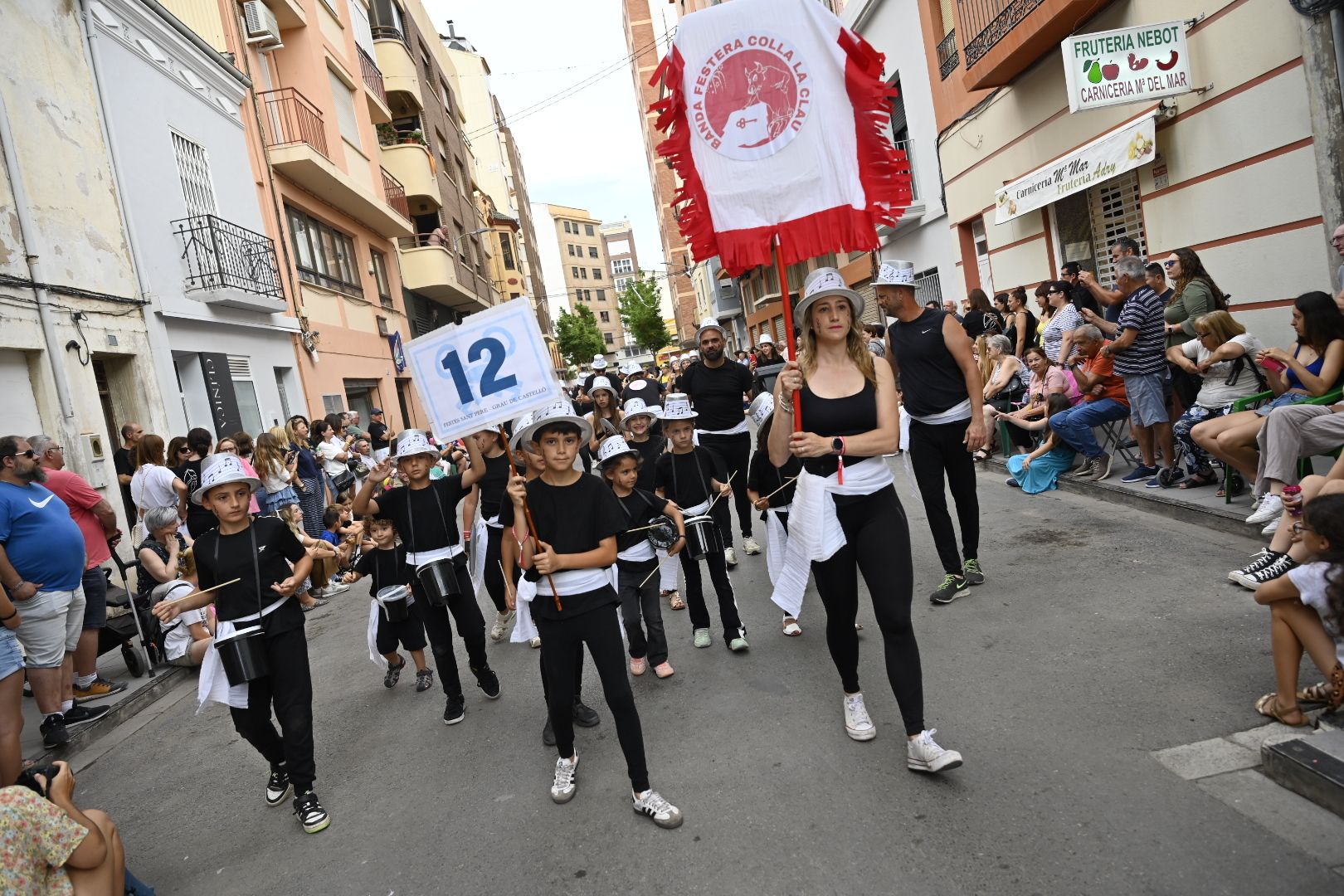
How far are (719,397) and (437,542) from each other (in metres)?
2.66

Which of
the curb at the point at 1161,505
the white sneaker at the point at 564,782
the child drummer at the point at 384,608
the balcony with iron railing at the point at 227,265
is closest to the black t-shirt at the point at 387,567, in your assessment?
the child drummer at the point at 384,608

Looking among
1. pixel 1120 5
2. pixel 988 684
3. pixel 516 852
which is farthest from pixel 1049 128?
pixel 516 852

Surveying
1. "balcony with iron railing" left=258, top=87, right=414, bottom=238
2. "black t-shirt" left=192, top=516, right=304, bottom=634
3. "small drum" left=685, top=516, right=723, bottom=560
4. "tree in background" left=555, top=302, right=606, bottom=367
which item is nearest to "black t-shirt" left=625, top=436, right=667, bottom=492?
"small drum" left=685, top=516, right=723, bottom=560

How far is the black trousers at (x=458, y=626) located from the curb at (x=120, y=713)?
8.63 ft

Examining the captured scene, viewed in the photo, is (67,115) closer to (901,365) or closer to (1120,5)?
(901,365)

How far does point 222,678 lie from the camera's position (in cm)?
429

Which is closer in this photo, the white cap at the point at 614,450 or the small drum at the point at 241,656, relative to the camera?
the small drum at the point at 241,656

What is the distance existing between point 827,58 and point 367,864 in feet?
13.7

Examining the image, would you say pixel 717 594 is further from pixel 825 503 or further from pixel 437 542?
pixel 825 503

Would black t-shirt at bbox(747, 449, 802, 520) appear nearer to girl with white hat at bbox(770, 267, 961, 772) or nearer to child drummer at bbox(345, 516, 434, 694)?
girl with white hat at bbox(770, 267, 961, 772)

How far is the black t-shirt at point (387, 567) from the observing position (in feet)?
18.7

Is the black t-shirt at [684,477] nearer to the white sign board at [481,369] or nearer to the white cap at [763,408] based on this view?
the white cap at [763,408]

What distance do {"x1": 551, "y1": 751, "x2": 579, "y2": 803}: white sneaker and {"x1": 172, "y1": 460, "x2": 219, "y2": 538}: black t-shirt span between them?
566 centimetres

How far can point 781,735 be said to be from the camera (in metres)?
4.15
